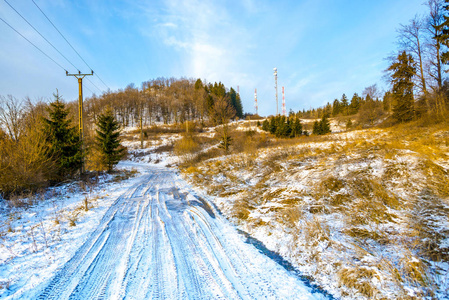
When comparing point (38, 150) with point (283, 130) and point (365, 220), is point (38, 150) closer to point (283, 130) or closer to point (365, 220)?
point (365, 220)

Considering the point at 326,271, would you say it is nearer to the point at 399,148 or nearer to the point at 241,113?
the point at 399,148

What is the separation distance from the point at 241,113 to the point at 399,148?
259ft

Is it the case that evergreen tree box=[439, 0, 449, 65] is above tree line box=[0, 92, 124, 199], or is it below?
above

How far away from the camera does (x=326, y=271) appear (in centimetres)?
338

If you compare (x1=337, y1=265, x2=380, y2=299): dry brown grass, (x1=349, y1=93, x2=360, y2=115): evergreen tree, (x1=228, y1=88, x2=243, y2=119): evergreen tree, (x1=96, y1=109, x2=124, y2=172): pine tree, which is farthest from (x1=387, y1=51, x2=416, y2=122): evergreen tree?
(x1=228, y1=88, x2=243, y2=119): evergreen tree

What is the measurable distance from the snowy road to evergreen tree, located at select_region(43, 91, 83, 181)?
8346 mm

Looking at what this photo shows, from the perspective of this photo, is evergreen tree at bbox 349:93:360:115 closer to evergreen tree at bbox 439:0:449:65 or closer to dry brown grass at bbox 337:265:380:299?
evergreen tree at bbox 439:0:449:65

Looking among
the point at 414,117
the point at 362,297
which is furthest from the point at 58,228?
the point at 414,117

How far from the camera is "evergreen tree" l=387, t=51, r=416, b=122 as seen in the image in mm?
15734

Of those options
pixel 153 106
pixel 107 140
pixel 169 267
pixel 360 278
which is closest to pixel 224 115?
pixel 107 140

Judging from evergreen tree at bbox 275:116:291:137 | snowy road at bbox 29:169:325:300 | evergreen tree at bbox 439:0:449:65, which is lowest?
snowy road at bbox 29:169:325:300

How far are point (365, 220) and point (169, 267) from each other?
4.53 metres

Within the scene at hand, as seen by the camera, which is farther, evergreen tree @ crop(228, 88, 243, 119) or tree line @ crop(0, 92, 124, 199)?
evergreen tree @ crop(228, 88, 243, 119)

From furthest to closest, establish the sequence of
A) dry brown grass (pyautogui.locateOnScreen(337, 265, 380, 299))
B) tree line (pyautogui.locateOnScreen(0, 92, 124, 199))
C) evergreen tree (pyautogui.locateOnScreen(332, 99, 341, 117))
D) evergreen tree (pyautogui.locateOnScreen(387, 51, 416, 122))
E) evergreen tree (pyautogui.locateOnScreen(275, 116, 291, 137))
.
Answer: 1. evergreen tree (pyautogui.locateOnScreen(332, 99, 341, 117))
2. evergreen tree (pyautogui.locateOnScreen(275, 116, 291, 137))
3. evergreen tree (pyautogui.locateOnScreen(387, 51, 416, 122))
4. tree line (pyautogui.locateOnScreen(0, 92, 124, 199))
5. dry brown grass (pyautogui.locateOnScreen(337, 265, 380, 299))
